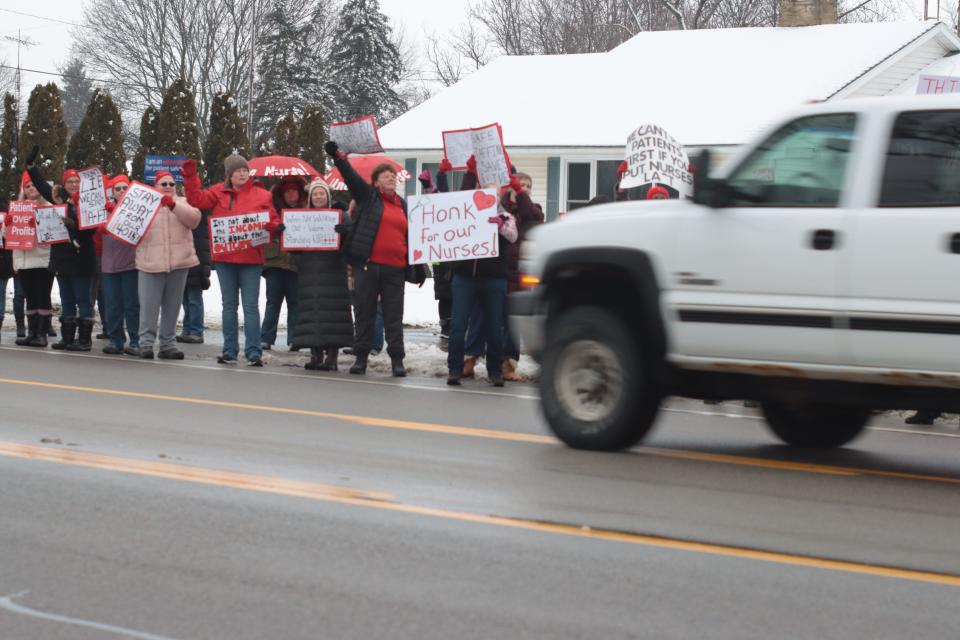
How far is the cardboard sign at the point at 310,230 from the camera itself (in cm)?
1554

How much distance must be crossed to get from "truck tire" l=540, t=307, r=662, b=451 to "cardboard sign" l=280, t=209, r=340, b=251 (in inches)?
249

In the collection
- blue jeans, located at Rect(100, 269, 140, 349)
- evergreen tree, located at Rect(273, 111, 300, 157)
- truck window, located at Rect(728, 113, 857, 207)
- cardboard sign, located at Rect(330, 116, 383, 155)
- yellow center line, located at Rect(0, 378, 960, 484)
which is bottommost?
yellow center line, located at Rect(0, 378, 960, 484)

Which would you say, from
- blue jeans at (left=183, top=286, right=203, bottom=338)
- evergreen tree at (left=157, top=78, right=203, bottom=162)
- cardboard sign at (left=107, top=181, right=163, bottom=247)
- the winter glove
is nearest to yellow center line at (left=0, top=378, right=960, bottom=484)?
the winter glove

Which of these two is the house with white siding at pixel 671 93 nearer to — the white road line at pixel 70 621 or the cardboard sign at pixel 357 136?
the cardboard sign at pixel 357 136

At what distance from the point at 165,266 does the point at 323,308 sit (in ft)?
5.72

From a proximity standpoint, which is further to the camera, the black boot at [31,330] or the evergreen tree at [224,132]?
the evergreen tree at [224,132]

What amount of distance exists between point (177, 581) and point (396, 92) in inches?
2756

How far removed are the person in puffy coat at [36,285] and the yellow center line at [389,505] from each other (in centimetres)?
875

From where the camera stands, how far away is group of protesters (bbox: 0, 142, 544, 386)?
14.6m

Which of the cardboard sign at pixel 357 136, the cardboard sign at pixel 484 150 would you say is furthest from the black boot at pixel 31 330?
the cardboard sign at pixel 484 150

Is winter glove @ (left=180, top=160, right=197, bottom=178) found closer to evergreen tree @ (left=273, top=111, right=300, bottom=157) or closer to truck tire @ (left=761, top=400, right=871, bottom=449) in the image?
truck tire @ (left=761, top=400, right=871, bottom=449)

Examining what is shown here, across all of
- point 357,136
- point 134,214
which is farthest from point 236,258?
point 357,136

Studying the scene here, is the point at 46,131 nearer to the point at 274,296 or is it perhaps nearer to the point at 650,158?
the point at 274,296

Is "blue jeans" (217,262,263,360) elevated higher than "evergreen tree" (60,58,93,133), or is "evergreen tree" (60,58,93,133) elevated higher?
"evergreen tree" (60,58,93,133)
